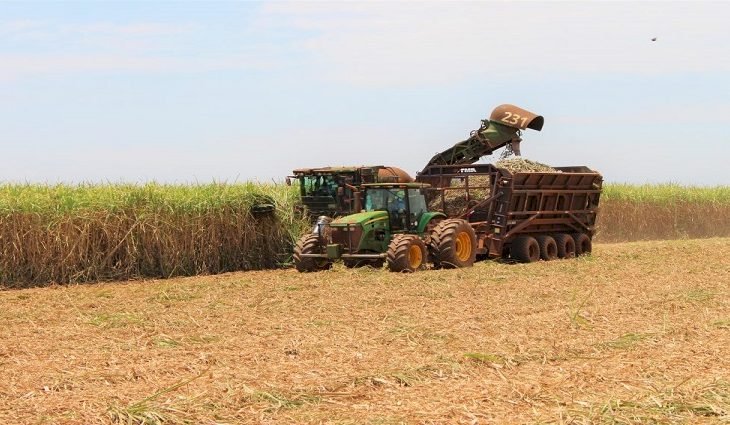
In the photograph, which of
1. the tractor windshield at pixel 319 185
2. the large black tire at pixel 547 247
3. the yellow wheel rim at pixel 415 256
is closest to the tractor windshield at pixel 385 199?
the yellow wheel rim at pixel 415 256

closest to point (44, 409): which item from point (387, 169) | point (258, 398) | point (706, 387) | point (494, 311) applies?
point (258, 398)

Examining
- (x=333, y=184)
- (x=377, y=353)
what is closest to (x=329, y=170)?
(x=333, y=184)

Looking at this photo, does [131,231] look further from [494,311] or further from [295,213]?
[494,311]

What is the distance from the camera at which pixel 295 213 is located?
20609mm

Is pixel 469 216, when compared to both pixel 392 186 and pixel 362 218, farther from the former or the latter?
pixel 362 218

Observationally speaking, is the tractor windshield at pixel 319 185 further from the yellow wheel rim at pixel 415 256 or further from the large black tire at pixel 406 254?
the yellow wheel rim at pixel 415 256

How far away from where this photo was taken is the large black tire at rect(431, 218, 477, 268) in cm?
1689

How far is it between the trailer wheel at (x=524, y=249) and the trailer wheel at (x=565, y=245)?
132 cm

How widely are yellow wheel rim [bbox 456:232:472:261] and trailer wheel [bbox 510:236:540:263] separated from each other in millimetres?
1839

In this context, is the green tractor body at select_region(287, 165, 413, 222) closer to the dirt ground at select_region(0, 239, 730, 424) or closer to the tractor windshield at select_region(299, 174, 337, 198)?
the tractor windshield at select_region(299, 174, 337, 198)

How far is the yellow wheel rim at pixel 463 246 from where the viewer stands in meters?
17.5

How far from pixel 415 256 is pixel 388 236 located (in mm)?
751

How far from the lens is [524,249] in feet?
62.3

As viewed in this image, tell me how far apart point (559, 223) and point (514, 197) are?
2.45 m
